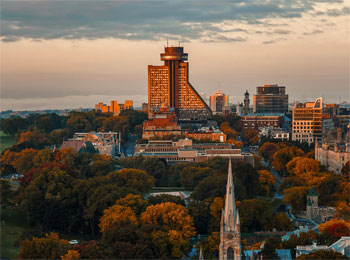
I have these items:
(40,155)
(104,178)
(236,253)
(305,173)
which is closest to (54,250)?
(236,253)

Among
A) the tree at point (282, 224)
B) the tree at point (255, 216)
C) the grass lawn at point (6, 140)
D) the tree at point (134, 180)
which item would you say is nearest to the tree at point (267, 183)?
the tree at point (134, 180)

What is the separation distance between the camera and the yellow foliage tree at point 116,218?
6047 centimetres

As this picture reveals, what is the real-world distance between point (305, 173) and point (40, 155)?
1476 inches

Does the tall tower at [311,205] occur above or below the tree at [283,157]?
below

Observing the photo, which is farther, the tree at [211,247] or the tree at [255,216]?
the tree at [255,216]

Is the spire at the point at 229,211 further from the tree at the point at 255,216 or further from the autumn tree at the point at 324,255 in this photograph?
the tree at the point at 255,216

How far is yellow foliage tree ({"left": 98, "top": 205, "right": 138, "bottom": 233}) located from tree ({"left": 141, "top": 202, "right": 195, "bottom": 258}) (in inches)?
42.1

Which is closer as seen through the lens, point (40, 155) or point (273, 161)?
point (40, 155)

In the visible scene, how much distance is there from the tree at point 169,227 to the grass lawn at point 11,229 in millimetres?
11143

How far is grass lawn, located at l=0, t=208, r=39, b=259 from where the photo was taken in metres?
58.8

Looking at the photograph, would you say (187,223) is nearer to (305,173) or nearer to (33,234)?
(33,234)

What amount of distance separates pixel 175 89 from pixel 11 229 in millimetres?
119140

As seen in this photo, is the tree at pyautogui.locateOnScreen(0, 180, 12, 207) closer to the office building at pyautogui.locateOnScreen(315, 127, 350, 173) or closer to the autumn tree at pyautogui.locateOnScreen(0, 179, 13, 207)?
the autumn tree at pyautogui.locateOnScreen(0, 179, 13, 207)

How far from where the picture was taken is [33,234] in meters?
63.7
